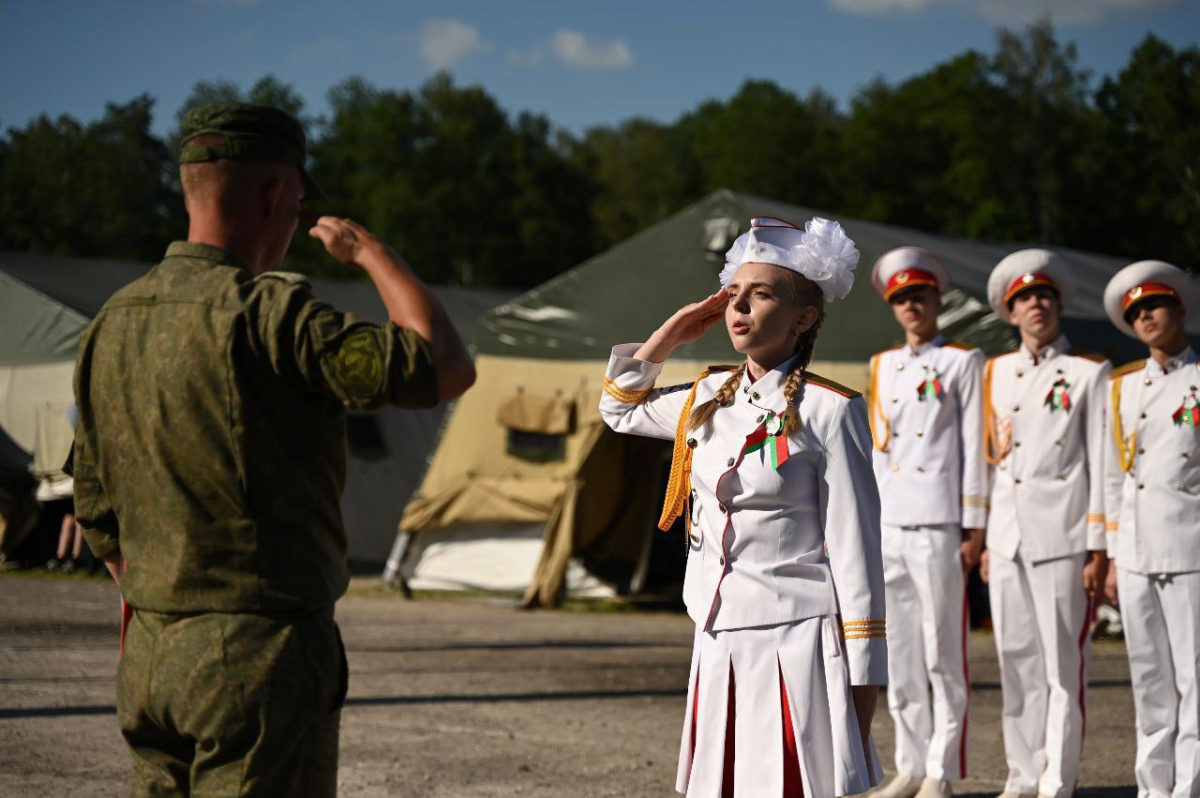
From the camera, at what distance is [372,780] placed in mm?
5766

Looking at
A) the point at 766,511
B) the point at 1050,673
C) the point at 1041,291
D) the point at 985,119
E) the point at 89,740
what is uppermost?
the point at 985,119

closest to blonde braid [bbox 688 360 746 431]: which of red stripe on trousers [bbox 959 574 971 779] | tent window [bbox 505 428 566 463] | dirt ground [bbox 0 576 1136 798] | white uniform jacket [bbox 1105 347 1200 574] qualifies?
dirt ground [bbox 0 576 1136 798]

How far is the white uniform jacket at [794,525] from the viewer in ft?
10.6

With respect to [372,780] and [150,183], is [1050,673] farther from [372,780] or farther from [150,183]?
[150,183]

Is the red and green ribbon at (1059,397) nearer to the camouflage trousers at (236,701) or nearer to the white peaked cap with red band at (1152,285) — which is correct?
the white peaked cap with red band at (1152,285)

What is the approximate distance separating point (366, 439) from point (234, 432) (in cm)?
1377

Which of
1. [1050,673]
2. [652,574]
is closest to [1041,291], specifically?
[1050,673]

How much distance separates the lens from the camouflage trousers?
7.87 feet

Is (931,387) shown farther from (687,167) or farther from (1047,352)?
(687,167)

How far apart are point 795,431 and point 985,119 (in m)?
47.4

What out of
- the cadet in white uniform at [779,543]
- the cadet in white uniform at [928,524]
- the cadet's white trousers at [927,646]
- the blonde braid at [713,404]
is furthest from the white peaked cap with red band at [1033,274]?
the blonde braid at [713,404]

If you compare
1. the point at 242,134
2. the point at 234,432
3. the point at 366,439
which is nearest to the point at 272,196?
the point at 242,134

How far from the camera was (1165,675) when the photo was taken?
5.54m

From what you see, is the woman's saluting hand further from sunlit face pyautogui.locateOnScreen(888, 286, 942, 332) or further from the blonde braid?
sunlit face pyautogui.locateOnScreen(888, 286, 942, 332)
